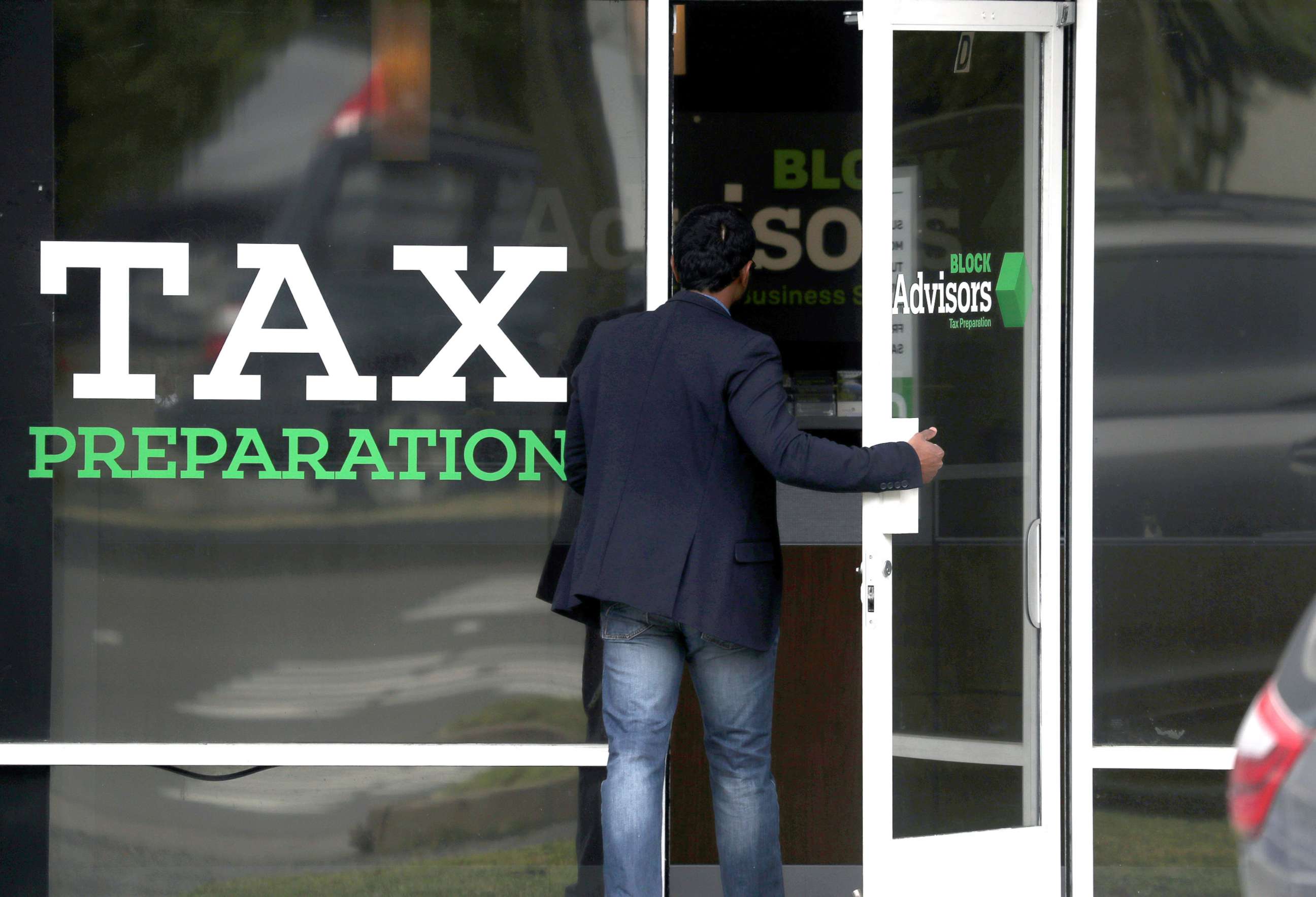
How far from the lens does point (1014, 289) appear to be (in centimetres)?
326

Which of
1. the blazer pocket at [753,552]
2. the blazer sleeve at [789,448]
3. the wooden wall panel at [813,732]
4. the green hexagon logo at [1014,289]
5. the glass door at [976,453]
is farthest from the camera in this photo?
the wooden wall panel at [813,732]

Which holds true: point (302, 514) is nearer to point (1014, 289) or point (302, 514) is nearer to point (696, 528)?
point (696, 528)

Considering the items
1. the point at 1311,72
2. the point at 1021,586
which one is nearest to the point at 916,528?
the point at 1021,586

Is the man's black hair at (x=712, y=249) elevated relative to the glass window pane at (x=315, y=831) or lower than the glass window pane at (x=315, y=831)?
elevated

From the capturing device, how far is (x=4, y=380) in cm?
336

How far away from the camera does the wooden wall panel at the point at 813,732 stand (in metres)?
3.83

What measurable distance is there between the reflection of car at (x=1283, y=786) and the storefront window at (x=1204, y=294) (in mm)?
1348

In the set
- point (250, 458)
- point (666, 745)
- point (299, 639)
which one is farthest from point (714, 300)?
point (299, 639)

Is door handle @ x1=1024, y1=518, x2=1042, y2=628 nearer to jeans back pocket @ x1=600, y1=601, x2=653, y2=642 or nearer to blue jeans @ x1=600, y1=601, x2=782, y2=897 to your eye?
blue jeans @ x1=600, y1=601, x2=782, y2=897

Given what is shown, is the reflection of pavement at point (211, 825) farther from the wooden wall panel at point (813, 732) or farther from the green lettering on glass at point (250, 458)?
the green lettering on glass at point (250, 458)

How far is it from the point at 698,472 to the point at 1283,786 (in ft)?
4.24

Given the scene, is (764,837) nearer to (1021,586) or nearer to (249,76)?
(1021,586)

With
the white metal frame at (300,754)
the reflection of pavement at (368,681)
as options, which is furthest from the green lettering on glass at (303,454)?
the white metal frame at (300,754)

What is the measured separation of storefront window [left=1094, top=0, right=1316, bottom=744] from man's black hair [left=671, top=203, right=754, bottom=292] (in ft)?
2.94
